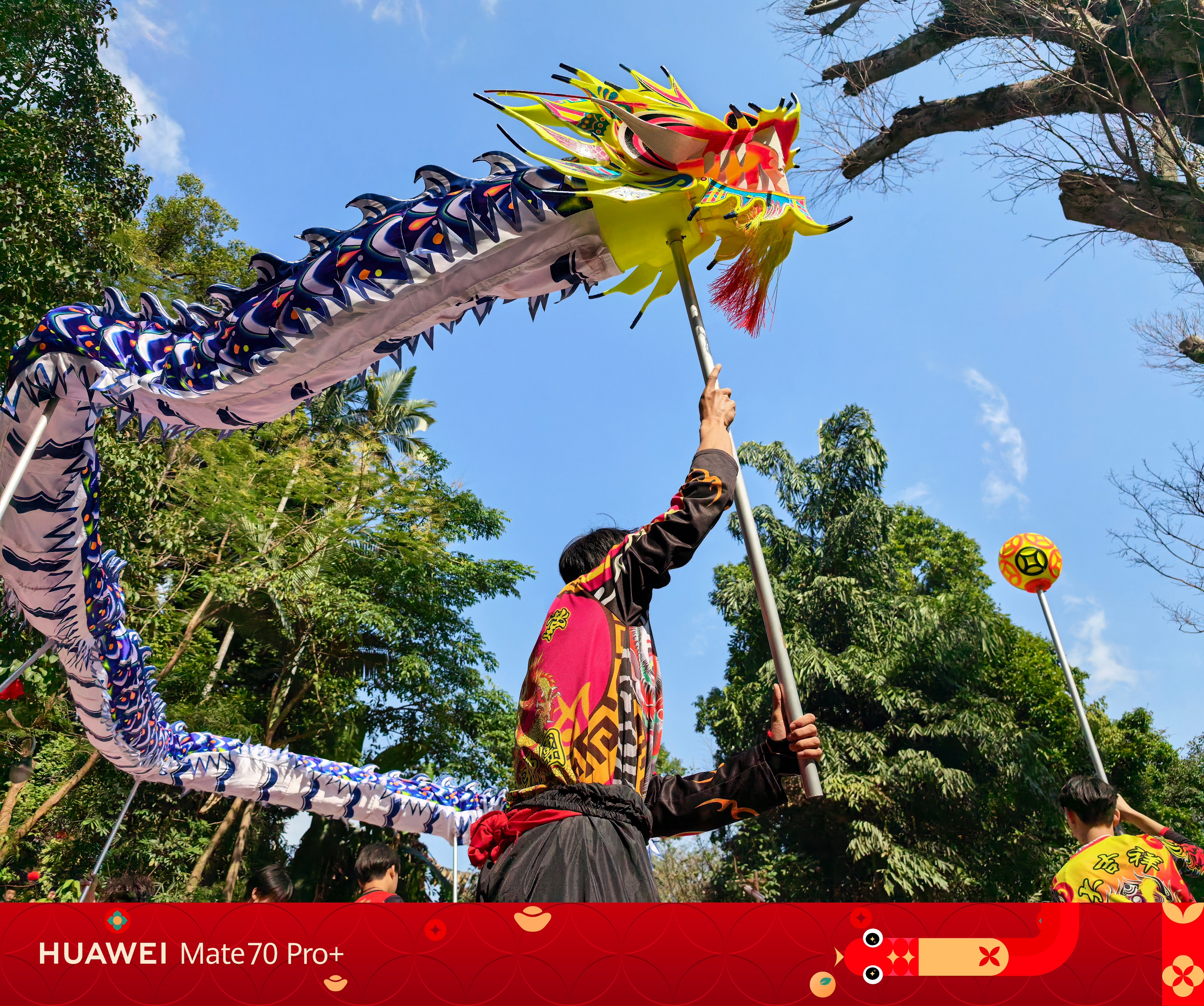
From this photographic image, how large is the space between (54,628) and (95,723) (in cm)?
122

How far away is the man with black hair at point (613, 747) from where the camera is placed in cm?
131

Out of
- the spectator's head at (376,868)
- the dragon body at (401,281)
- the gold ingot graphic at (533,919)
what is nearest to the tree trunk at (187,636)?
the dragon body at (401,281)

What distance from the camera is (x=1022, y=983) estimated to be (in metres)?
0.88

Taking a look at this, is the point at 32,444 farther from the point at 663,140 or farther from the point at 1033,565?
the point at 1033,565

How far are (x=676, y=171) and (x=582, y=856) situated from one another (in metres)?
1.62

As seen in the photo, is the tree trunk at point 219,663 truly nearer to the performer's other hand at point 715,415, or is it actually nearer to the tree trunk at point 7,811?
the tree trunk at point 7,811

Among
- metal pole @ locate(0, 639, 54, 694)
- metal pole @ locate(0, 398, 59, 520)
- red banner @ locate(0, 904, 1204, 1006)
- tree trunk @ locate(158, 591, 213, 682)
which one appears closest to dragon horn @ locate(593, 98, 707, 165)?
red banner @ locate(0, 904, 1204, 1006)

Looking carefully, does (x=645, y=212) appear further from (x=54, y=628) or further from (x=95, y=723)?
(x=95, y=723)

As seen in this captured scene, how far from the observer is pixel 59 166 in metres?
9.02

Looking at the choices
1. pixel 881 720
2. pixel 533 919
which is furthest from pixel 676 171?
pixel 881 720

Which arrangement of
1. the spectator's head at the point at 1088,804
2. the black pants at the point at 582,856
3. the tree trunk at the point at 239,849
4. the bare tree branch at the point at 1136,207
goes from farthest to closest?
1. the tree trunk at the point at 239,849
2. the bare tree branch at the point at 1136,207
3. the spectator's head at the point at 1088,804
4. the black pants at the point at 582,856

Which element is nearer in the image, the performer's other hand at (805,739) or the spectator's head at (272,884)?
the performer's other hand at (805,739)

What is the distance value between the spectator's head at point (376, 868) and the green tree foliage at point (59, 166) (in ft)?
21.4

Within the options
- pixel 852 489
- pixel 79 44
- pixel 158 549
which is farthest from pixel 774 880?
pixel 79 44
